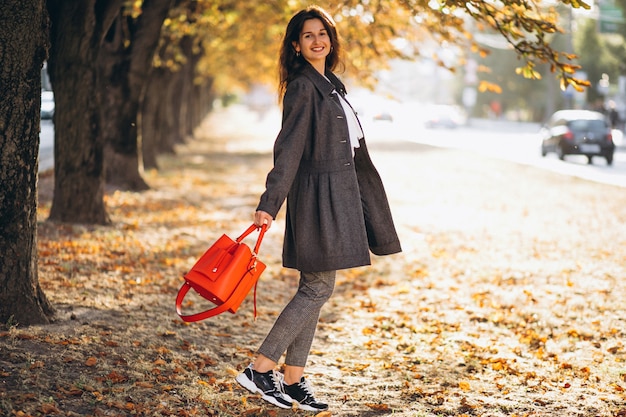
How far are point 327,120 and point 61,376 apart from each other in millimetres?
1941

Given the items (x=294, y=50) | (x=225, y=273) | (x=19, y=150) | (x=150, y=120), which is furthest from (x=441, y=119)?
(x=225, y=273)

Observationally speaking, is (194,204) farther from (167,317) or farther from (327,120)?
(327,120)

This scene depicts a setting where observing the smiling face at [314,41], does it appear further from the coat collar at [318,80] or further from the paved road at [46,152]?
the paved road at [46,152]

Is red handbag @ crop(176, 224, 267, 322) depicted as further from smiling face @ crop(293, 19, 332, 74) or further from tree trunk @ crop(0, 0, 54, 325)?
tree trunk @ crop(0, 0, 54, 325)

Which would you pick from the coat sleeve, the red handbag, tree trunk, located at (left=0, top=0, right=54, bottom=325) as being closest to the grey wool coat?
the coat sleeve

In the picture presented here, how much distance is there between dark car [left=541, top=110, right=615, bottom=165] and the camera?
2695cm

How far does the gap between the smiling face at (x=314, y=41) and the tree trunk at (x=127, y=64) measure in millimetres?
9092

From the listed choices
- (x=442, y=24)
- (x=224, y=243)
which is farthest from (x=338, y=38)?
(x=442, y=24)

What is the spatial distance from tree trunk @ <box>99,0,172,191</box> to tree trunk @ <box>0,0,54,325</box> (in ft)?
25.8

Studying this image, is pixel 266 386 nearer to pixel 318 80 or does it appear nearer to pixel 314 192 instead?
pixel 314 192

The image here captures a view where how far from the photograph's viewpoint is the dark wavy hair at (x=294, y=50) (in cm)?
454

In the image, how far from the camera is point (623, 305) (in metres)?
7.80

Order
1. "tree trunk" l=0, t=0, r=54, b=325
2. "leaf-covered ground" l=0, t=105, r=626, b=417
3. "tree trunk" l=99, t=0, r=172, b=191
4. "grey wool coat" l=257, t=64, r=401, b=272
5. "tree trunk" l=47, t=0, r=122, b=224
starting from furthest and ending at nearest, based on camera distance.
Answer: "tree trunk" l=99, t=0, r=172, b=191 → "tree trunk" l=47, t=0, r=122, b=224 → "tree trunk" l=0, t=0, r=54, b=325 → "leaf-covered ground" l=0, t=105, r=626, b=417 → "grey wool coat" l=257, t=64, r=401, b=272

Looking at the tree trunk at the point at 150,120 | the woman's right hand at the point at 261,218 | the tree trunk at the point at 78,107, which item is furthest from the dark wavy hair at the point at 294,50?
the tree trunk at the point at 150,120
